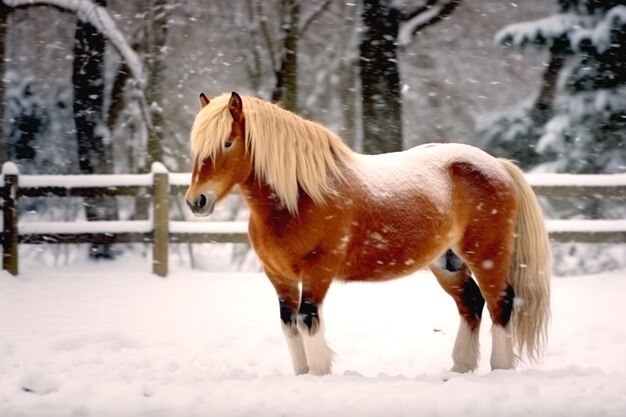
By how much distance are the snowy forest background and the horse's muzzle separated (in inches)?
206

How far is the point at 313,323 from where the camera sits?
4.08m

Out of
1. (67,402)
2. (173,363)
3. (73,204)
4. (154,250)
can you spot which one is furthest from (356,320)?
(73,204)

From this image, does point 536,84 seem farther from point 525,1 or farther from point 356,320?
point 356,320

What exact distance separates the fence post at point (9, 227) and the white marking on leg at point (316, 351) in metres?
5.34

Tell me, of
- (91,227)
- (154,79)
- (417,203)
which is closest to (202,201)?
(417,203)

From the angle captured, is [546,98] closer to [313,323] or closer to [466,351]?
[466,351]

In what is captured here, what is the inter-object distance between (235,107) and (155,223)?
4.44 metres

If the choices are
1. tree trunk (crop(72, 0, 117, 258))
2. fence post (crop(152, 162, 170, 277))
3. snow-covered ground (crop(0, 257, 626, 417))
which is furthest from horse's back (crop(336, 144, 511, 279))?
tree trunk (crop(72, 0, 117, 258))

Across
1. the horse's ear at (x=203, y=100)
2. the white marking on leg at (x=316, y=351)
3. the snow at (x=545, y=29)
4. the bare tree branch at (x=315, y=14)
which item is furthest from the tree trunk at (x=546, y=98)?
the white marking on leg at (x=316, y=351)

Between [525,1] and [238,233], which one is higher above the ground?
[525,1]

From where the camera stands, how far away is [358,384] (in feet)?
12.4

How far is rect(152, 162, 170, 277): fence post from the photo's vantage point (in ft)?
26.8

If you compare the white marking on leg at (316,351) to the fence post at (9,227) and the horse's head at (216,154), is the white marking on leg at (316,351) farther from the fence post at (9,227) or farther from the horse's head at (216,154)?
the fence post at (9,227)

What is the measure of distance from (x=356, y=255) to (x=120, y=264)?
5860 mm
